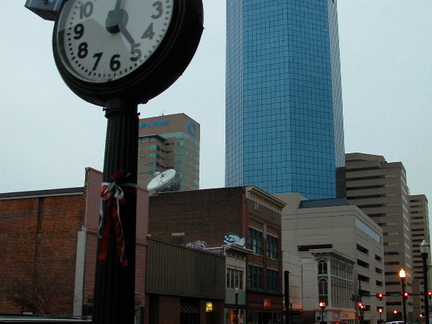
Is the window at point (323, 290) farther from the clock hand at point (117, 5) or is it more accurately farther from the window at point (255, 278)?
the clock hand at point (117, 5)

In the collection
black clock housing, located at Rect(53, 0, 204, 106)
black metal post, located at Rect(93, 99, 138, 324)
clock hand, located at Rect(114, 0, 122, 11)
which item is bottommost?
black metal post, located at Rect(93, 99, 138, 324)

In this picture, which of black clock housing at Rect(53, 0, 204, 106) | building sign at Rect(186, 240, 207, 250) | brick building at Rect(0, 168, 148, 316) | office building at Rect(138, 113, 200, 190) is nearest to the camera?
black clock housing at Rect(53, 0, 204, 106)

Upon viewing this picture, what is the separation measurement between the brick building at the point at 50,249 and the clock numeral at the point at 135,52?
30.7 metres

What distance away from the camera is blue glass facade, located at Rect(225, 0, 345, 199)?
160875 mm

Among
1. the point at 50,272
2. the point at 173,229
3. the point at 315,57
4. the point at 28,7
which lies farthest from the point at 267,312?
the point at 315,57

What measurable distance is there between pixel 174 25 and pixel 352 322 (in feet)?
306

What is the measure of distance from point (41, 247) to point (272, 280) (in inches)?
1314

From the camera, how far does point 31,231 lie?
119 ft

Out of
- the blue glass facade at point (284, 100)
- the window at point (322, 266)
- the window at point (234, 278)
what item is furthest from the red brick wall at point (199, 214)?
the blue glass facade at point (284, 100)

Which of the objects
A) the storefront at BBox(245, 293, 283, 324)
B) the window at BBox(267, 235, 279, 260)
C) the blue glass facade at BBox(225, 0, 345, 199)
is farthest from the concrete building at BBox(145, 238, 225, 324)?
the blue glass facade at BBox(225, 0, 345, 199)

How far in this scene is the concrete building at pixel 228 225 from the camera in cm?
5622

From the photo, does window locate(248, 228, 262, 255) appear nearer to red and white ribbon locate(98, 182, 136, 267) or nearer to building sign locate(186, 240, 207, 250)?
building sign locate(186, 240, 207, 250)

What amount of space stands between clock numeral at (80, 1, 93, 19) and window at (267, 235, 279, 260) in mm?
59377

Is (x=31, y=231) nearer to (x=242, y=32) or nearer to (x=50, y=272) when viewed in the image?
(x=50, y=272)
